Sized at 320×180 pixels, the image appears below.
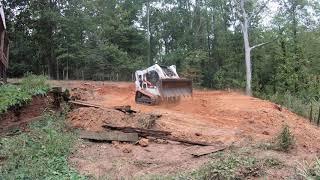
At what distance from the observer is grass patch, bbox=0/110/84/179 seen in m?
9.26

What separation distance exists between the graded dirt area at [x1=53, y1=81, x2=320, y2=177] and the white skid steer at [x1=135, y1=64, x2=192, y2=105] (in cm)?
37

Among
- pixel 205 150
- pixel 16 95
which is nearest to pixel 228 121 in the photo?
pixel 205 150

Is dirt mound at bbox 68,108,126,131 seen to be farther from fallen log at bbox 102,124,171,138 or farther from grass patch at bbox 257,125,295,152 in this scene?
grass patch at bbox 257,125,295,152

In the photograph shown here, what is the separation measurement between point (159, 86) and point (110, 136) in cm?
618

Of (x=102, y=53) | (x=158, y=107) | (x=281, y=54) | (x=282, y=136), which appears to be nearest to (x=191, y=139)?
(x=282, y=136)

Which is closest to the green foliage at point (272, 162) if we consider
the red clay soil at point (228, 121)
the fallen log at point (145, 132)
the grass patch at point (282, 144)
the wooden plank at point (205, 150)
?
the grass patch at point (282, 144)

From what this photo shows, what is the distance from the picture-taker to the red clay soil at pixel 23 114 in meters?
13.3

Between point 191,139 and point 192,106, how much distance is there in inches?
232

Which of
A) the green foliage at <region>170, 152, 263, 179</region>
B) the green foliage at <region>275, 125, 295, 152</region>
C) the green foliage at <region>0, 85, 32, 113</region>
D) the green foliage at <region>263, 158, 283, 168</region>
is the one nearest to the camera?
the green foliage at <region>170, 152, 263, 179</region>

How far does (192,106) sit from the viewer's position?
18500mm

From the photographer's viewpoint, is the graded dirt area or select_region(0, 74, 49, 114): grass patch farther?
select_region(0, 74, 49, 114): grass patch

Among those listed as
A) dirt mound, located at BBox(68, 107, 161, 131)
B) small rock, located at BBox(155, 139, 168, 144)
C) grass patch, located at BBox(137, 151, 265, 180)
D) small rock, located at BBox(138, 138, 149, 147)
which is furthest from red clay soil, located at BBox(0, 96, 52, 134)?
grass patch, located at BBox(137, 151, 265, 180)

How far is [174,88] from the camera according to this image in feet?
61.8

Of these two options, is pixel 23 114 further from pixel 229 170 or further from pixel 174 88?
pixel 229 170
